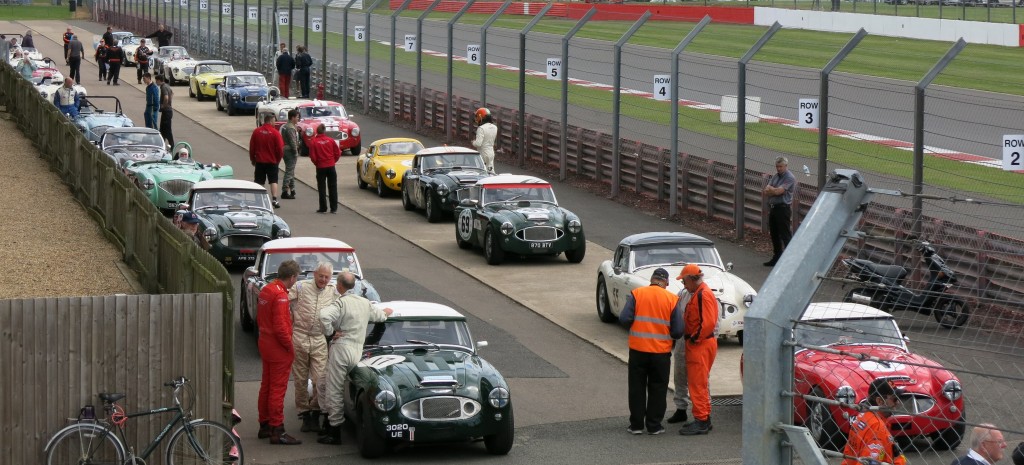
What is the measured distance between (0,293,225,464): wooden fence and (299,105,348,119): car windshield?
22.9 meters

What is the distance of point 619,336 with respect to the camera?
1733 centimetres

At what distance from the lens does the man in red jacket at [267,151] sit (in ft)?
84.6

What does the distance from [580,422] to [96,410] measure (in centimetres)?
463

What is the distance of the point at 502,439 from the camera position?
12.2 metres

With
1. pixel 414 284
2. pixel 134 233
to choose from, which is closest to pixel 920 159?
pixel 414 284

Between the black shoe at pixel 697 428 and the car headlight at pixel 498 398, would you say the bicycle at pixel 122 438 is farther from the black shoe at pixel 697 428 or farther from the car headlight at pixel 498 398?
the black shoe at pixel 697 428

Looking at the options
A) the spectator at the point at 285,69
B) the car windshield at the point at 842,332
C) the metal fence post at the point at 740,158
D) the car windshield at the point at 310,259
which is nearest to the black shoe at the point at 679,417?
the car windshield at the point at 842,332

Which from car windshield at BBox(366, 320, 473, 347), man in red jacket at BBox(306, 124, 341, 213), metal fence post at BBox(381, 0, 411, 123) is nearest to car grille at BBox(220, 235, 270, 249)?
man in red jacket at BBox(306, 124, 341, 213)

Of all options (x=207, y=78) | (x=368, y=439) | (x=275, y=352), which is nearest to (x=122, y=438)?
(x=275, y=352)

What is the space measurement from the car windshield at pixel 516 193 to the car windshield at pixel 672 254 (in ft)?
15.9

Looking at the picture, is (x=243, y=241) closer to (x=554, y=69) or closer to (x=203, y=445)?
(x=203, y=445)

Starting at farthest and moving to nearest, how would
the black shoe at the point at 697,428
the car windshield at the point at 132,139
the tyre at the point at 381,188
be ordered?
the tyre at the point at 381,188 → the car windshield at the point at 132,139 → the black shoe at the point at 697,428

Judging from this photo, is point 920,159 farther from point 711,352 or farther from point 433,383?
point 433,383

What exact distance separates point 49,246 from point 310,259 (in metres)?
4.59
